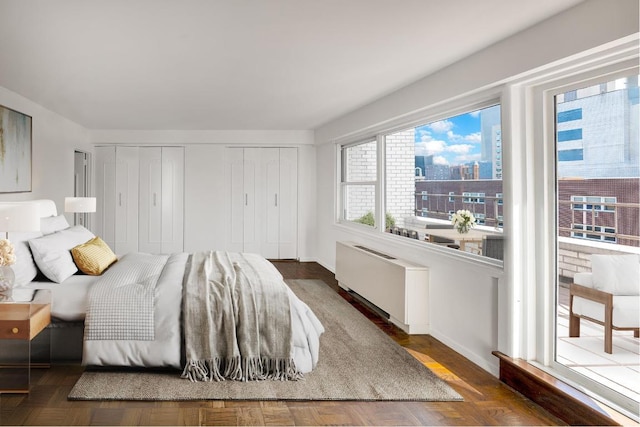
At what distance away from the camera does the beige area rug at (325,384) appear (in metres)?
3.02

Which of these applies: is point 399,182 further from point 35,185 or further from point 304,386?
point 35,185

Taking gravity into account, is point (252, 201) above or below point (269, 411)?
above

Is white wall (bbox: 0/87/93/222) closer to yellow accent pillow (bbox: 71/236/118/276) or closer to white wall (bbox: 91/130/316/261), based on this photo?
yellow accent pillow (bbox: 71/236/118/276)

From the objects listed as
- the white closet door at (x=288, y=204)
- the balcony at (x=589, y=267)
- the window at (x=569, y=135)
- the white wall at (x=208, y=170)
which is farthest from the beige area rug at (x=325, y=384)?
the white wall at (x=208, y=170)

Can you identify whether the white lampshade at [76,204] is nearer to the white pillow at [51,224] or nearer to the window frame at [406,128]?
the white pillow at [51,224]

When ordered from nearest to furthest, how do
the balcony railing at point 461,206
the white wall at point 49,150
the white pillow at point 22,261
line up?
the white pillow at point 22,261 → the balcony railing at point 461,206 → the white wall at point 49,150

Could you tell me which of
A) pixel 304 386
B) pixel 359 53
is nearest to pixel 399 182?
pixel 359 53

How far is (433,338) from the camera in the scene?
4.38m

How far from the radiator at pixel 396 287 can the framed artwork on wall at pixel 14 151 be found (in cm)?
377

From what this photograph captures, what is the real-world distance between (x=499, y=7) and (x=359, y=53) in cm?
120

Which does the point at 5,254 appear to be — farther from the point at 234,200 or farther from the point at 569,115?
the point at 234,200

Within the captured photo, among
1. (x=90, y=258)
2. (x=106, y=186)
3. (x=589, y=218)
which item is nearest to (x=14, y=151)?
(x=90, y=258)

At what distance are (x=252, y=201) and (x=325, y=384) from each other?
19.2 ft

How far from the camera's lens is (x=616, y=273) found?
8.81 ft
